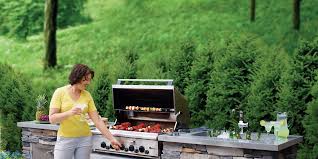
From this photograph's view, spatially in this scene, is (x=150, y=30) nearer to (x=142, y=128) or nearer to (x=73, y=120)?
(x=142, y=128)

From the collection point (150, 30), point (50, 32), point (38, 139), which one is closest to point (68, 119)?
point (38, 139)

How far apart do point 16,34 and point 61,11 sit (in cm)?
171

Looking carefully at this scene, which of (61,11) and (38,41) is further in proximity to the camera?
(61,11)

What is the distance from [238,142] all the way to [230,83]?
156 centimetres

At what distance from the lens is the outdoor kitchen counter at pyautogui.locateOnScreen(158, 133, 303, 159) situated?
5.18 metres

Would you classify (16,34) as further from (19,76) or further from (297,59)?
(297,59)

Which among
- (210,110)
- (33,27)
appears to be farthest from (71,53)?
(210,110)

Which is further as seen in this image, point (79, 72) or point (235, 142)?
point (235, 142)

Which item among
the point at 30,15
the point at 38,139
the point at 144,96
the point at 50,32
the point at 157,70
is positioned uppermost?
the point at 30,15

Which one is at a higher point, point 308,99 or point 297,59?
point 297,59

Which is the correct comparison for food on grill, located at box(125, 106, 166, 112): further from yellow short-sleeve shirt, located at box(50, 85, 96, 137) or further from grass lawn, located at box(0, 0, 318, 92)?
grass lawn, located at box(0, 0, 318, 92)

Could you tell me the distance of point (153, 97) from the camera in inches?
257

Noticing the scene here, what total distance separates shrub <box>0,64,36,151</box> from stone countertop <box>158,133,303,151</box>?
371cm

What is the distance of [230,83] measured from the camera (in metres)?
6.77
